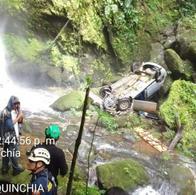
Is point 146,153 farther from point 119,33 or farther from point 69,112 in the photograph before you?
point 119,33

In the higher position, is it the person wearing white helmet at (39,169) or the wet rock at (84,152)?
the person wearing white helmet at (39,169)

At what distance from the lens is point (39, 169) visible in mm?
4652

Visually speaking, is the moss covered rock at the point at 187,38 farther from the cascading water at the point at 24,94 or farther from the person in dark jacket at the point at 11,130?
the person in dark jacket at the point at 11,130

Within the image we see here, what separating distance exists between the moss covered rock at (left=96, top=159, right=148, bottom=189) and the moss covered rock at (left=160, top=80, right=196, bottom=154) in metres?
3.11

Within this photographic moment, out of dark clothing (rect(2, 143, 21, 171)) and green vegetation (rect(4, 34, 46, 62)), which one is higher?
green vegetation (rect(4, 34, 46, 62))

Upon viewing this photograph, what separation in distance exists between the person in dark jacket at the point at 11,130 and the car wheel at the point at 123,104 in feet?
20.8

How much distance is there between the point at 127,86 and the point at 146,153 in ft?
11.9

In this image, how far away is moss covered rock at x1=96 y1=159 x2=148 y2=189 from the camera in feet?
27.8

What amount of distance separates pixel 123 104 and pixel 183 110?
6.84 feet

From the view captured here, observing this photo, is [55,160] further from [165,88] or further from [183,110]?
[165,88]

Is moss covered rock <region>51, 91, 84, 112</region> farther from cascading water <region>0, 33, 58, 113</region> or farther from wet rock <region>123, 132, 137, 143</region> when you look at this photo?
wet rock <region>123, 132, 137, 143</region>

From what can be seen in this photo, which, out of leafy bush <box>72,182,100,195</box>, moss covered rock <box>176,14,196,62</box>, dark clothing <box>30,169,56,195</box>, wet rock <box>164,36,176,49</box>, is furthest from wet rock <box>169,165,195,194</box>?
wet rock <box>164,36,176,49</box>

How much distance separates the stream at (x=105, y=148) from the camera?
933cm

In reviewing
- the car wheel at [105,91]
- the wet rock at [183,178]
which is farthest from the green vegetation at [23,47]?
the wet rock at [183,178]
